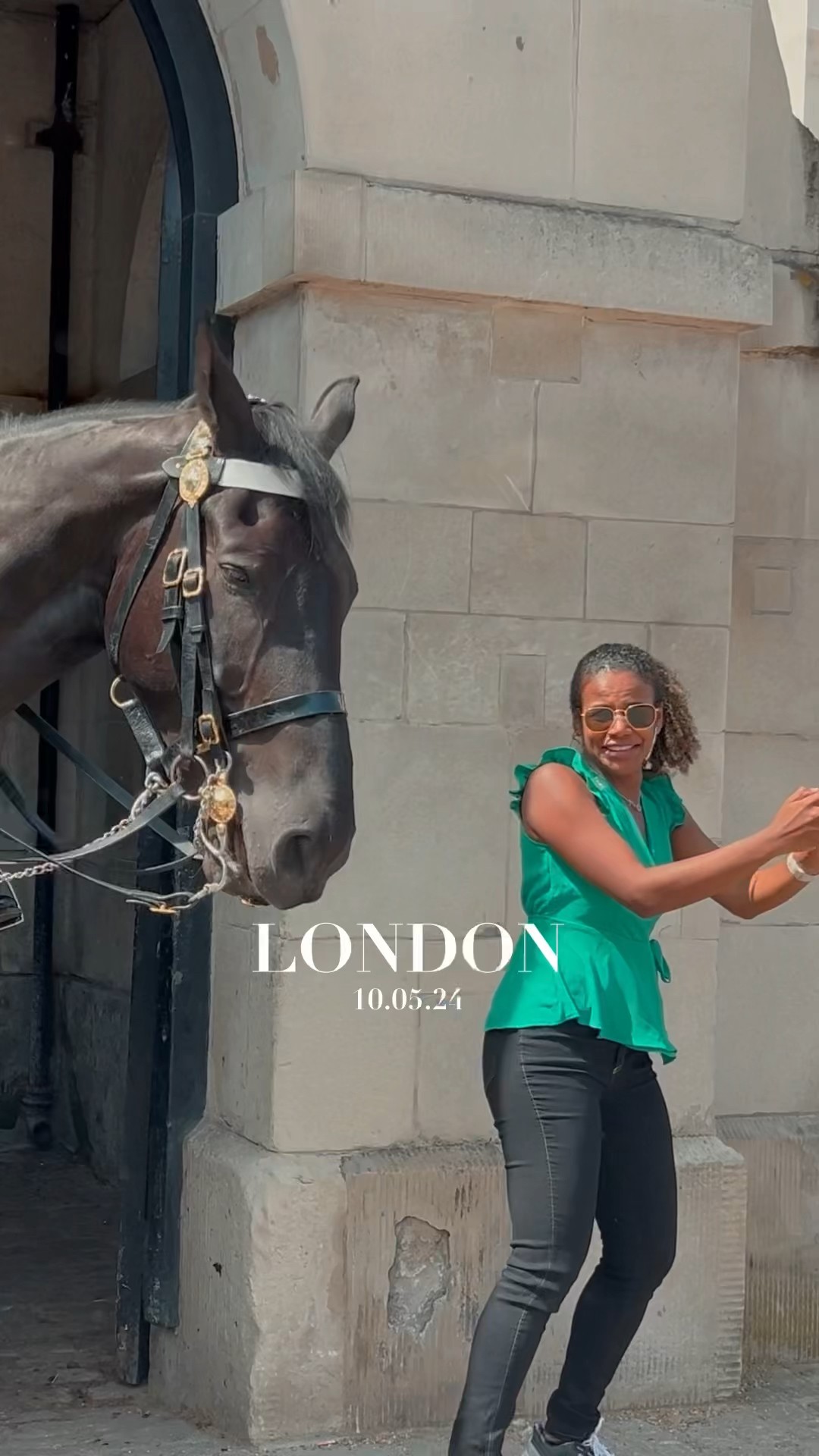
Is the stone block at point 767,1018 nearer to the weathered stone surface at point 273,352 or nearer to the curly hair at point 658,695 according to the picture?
the curly hair at point 658,695

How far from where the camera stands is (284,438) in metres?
2.70

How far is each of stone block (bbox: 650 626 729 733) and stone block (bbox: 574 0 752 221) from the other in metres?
1.03

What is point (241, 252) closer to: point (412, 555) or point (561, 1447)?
point (412, 555)

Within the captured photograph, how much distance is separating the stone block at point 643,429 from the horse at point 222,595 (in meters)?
1.71

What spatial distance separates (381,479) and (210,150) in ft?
3.03

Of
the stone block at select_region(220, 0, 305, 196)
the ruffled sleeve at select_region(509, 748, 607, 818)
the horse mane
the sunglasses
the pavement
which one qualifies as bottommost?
the pavement

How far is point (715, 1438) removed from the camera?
4.21 metres

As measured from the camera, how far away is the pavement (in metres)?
4.04

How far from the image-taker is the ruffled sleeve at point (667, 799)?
11.6 feet

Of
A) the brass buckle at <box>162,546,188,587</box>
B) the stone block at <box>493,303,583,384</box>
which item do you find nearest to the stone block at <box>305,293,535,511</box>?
the stone block at <box>493,303,583,384</box>

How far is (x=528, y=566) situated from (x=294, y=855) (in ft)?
6.22

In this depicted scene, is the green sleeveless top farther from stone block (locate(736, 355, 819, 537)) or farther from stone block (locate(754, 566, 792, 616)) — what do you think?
stone block (locate(736, 355, 819, 537))

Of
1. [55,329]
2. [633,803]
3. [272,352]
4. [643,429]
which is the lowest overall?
[633,803]

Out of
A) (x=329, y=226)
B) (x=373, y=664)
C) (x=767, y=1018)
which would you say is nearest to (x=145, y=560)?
(x=373, y=664)
